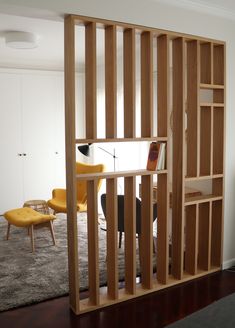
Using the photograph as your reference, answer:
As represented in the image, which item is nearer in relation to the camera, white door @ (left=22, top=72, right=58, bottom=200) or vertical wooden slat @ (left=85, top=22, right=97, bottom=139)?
vertical wooden slat @ (left=85, top=22, right=97, bottom=139)

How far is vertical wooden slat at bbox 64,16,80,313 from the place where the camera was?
261cm

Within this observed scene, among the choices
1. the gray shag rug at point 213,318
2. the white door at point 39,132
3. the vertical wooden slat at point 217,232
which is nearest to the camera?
the gray shag rug at point 213,318

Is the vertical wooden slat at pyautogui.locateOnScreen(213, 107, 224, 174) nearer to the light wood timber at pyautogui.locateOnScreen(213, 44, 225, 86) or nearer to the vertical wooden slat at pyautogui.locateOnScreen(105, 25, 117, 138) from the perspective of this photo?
the light wood timber at pyautogui.locateOnScreen(213, 44, 225, 86)

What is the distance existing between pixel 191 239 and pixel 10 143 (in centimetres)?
365

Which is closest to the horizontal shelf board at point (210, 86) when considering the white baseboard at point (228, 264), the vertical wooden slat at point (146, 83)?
the vertical wooden slat at point (146, 83)

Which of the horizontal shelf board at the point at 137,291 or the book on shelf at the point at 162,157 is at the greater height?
the book on shelf at the point at 162,157

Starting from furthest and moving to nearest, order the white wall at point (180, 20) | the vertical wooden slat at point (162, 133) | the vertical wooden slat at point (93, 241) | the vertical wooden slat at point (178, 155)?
1. the vertical wooden slat at point (178, 155)
2. the vertical wooden slat at point (162, 133)
3. the vertical wooden slat at point (93, 241)
4. the white wall at point (180, 20)

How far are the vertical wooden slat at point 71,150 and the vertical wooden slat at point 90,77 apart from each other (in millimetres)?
128

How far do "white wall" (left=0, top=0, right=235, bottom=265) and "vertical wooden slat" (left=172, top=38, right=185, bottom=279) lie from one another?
0.23 meters

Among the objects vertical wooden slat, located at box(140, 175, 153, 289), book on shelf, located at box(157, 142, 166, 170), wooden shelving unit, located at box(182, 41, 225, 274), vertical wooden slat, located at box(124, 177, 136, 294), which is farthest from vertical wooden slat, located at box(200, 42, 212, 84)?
vertical wooden slat, located at box(124, 177, 136, 294)

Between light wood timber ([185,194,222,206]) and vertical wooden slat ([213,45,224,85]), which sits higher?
vertical wooden slat ([213,45,224,85])

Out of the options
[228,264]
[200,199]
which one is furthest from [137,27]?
[228,264]

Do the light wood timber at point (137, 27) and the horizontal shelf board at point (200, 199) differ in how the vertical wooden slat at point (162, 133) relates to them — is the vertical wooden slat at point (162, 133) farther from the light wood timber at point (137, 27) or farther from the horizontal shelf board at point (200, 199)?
the horizontal shelf board at point (200, 199)

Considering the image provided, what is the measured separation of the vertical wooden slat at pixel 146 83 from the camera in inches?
116
